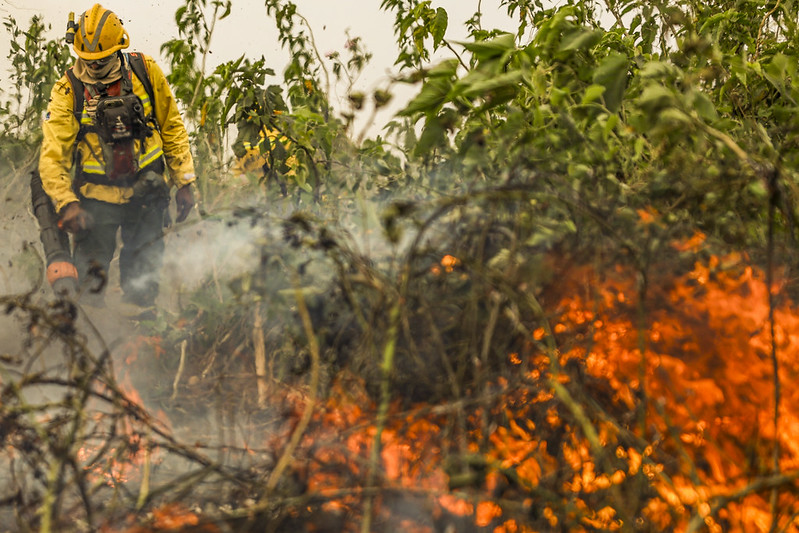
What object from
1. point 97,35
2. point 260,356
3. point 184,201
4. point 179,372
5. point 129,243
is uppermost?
point 97,35

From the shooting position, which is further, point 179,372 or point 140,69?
point 140,69

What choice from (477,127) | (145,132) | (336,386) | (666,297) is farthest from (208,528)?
(145,132)

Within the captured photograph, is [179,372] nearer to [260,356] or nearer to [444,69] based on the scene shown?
[260,356]

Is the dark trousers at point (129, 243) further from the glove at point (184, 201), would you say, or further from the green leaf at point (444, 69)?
the green leaf at point (444, 69)

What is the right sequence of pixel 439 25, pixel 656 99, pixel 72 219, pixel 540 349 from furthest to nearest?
pixel 72 219 < pixel 439 25 < pixel 540 349 < pixel 656 99

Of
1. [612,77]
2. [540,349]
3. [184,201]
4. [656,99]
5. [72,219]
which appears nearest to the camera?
[656,99]

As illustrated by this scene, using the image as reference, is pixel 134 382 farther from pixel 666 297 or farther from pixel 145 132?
pixel 666 297

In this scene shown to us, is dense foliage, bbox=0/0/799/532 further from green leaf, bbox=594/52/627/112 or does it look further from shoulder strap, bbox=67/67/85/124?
shoulder strap, bbox=67/67/85/124

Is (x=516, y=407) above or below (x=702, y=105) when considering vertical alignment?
below

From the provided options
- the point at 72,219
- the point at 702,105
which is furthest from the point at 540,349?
the point at 72,219

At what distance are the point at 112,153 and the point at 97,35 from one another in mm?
594

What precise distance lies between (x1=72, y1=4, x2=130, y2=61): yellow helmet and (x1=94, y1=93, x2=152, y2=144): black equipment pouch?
23 cm

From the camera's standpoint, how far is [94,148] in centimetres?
359

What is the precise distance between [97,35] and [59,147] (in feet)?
1.98
